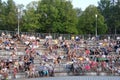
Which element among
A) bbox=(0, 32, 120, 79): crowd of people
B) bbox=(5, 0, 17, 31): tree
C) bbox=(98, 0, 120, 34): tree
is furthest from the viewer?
bbox=(98, 0, 120, 34): tree

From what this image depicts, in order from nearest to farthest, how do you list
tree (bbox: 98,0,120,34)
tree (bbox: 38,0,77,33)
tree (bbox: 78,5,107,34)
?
tree (bbox: 38,0,77,33), tree (bbox: 78,5,107,34), tree (bbox: 98,0,120,34)

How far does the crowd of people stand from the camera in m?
27.5

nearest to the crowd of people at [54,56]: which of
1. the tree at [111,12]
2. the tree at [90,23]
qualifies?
the tree at [90,23]

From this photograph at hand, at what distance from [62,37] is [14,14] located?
20.2 meters

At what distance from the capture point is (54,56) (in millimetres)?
30859

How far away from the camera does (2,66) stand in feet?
87.2

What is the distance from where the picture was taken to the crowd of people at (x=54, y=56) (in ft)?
90.2

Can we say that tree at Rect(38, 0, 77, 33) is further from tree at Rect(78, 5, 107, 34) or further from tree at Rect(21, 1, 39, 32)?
tree at Rect(78, 5, 107, 34)

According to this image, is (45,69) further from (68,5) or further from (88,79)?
(68,5)

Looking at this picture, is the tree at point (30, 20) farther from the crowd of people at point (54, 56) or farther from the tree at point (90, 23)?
the crowd of people at point (54, 56)

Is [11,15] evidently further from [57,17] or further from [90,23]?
[90,23]

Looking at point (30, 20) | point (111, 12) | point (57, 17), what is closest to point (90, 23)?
point (57, 17)

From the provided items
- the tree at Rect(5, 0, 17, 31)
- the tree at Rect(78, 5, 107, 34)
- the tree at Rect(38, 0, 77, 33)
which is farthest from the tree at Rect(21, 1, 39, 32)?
the tree at Rect(78, 5, 107, 34)

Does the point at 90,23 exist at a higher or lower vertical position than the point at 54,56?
higher
